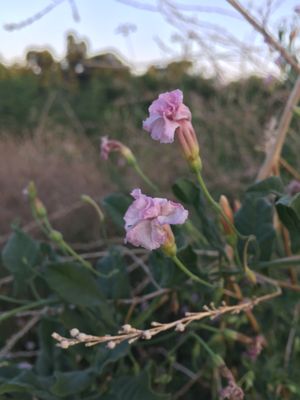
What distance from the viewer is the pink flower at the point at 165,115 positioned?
60cm

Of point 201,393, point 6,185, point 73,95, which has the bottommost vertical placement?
point 73,95

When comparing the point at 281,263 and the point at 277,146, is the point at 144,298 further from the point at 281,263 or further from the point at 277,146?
the point at 277,146

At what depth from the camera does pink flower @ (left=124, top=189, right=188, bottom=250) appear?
0.54 meters

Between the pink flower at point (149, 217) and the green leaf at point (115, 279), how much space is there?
263mm

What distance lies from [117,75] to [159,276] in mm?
5142

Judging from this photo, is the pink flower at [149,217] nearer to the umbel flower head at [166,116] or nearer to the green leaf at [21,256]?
the umbel flower head at [166,116]

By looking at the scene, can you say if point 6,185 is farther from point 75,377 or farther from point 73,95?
point 73,95

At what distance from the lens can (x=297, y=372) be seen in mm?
898

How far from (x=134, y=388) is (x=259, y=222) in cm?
22

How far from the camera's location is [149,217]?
0.55 m

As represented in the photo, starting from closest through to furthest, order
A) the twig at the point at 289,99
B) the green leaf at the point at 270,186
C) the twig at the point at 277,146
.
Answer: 1. the green leaf at the point at 270,186
2. the twig at the point at 289,99
3. the twig at the point at 277,146

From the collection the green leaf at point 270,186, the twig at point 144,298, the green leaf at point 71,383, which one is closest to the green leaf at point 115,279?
the twig at point 144,298

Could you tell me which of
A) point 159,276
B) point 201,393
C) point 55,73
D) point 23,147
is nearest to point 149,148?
point 23,147

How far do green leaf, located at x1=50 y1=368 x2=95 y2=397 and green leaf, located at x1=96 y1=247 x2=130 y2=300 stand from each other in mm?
108
